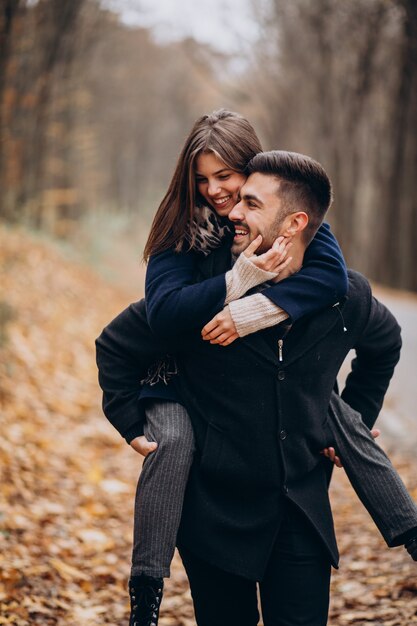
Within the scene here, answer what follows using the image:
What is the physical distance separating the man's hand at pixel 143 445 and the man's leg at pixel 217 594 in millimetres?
420

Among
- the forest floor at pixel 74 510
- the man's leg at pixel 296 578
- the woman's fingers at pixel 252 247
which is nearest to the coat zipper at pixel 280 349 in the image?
the woman's fingers at pixel 252 247

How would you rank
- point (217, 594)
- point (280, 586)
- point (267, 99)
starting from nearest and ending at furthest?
1. point (280, 586)
2. point (217, 594)
3. point (267, 99)

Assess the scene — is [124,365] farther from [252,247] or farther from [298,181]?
[298,181]

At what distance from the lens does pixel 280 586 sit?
2.69 metres

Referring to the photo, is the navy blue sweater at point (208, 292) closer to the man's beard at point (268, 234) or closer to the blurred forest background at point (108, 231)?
the man's beard at point (268, 234)

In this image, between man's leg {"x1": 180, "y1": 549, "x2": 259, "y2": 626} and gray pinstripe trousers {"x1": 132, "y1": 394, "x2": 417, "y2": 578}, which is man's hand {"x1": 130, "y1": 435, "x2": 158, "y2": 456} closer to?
gray pinstripe trousers {"x1": 132, "y1": 394, "x2": 417, "y2": 578}

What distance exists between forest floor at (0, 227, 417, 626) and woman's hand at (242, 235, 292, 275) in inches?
85.1

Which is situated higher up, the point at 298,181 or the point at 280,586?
the point at 298,181

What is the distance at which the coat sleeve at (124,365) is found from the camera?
9.35ft

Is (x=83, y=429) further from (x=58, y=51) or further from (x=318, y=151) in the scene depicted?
(x=318, y=151)

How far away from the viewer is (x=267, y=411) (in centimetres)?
266

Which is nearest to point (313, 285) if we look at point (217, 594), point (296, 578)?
point (296, 578)

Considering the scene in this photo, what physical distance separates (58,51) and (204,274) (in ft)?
49.9

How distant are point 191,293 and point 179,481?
0.69 m
